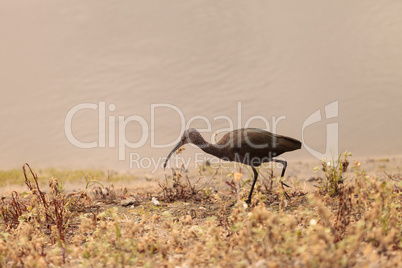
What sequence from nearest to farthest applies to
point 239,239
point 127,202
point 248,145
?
point 239,239 → point 248,145 → point 127,202

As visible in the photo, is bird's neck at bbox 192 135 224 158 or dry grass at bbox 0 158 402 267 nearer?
dry grass at bbox 0 158 402 267

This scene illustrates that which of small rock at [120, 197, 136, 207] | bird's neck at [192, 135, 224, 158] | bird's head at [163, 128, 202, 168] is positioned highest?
bird's head at [163, 128, 202, 168]

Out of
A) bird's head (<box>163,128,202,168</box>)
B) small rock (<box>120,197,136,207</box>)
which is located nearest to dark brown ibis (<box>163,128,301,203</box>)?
bird's head (<box>163,128,202,168</box>)

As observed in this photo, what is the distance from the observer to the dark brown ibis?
6.52m

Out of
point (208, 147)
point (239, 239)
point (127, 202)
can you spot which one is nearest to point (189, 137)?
point (208, 147)

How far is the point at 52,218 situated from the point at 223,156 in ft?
8.50

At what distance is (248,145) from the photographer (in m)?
6.49

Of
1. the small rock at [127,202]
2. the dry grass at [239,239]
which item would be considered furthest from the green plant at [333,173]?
the small rock at [127,202]

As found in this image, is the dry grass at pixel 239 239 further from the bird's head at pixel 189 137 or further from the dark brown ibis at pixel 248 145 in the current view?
the bird's head at pixel 189 137

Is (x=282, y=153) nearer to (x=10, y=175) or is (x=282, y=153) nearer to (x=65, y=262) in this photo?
(x=65, y=262)

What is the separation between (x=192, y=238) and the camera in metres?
5.00

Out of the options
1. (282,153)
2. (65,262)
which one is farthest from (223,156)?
(65,262)

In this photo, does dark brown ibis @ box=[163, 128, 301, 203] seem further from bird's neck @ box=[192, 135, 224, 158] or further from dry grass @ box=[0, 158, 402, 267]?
dry grass @ box=[0, 158, 402, 267]

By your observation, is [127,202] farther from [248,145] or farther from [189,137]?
[248,145]
